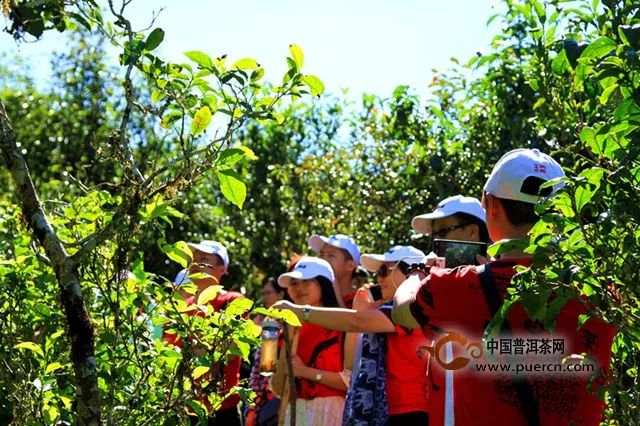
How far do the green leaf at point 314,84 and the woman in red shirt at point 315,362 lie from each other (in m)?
3.25

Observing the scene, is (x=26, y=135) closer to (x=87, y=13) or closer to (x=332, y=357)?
(x=332, y=357)

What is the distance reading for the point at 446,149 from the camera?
Answer: 28.7ft

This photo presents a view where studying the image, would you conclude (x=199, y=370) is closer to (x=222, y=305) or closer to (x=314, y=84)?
(x=314, y=84)

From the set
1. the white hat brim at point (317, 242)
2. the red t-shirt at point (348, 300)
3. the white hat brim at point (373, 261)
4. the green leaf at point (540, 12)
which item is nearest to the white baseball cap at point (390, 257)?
the white hat brim at point (373, 261)

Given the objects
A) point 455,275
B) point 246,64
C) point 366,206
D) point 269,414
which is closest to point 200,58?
point 246,64

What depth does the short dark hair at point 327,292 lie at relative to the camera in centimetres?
715

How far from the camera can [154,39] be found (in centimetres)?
356

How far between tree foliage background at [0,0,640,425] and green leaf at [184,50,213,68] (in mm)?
95

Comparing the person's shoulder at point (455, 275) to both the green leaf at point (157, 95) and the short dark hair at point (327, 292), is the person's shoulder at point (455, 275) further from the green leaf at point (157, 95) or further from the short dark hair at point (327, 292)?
the short dark hair at point (327, 292)

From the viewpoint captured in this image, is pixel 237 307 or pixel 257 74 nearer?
pixel 257 74

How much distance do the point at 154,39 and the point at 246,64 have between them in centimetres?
32

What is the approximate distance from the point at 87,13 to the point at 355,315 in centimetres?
257

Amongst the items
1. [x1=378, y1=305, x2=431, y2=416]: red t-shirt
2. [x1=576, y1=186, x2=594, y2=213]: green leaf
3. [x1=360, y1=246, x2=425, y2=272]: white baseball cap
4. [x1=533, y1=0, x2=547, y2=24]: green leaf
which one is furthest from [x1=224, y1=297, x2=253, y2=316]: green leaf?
[x1=533, y1=0, x2=547, y2=24]: green leaf

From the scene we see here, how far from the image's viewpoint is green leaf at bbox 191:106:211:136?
11.7 ft
